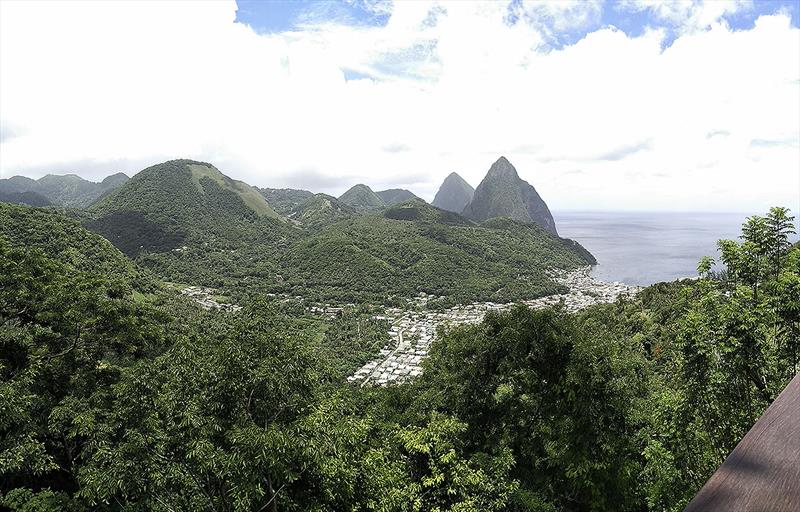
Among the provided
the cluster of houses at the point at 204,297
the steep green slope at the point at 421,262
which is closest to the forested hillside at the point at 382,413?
the cluster of houses at the point at 204,297

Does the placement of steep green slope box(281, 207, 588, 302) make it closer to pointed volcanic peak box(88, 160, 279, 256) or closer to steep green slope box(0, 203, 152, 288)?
pointed volcanic peak box(88, 160, 279, 256)

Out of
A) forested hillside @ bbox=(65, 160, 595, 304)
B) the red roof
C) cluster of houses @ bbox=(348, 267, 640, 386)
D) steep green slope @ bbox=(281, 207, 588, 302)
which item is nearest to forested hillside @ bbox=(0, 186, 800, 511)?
the red roof

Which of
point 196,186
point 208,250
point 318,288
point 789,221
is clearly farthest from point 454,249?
point 789,221

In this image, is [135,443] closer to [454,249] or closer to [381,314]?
[381,314]

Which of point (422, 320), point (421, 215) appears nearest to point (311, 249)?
point (422, 320)

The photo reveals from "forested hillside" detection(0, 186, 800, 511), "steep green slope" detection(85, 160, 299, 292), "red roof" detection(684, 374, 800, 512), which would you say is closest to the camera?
"red roof" detection(684, 374, 800, 512)

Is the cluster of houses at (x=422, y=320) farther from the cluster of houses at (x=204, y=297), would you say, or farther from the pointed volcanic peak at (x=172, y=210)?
the pointed volcanic peak at (x=172, y=210)

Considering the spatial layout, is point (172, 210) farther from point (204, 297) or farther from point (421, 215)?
point (421, 215)
